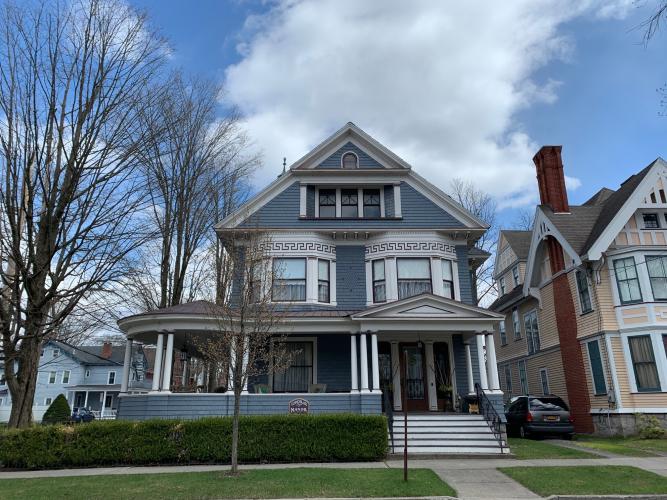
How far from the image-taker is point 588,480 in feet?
30.7

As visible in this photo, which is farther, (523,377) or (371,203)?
(523,377)

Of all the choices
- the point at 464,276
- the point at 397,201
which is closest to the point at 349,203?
the point at 397,201

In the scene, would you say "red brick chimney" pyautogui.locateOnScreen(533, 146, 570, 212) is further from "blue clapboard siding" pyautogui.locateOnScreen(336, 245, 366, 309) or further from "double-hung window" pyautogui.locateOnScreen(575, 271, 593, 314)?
"blue clapboard siding" pyautogui.locateOnScreen(336, 245, 366, 309)

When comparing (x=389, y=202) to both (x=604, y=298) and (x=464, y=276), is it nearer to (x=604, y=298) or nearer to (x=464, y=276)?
Answer: (x=464, y=276)

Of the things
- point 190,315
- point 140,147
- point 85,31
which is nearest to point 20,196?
point 140,147

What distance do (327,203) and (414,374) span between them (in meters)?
7.10

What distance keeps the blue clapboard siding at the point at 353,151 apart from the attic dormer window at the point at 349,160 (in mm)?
126

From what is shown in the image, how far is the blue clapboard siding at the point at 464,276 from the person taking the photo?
18.1 meters

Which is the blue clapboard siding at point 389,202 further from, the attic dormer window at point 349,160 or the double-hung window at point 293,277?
the double-hung window at point 293,277

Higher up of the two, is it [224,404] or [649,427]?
[224,404]

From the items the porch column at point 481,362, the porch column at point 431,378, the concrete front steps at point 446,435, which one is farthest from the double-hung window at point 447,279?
the concrete front steps at point 446,435

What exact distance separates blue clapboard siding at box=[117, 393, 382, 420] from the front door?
2642 millimetres

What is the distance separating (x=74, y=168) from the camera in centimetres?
1219

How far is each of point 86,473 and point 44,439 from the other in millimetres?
1758
